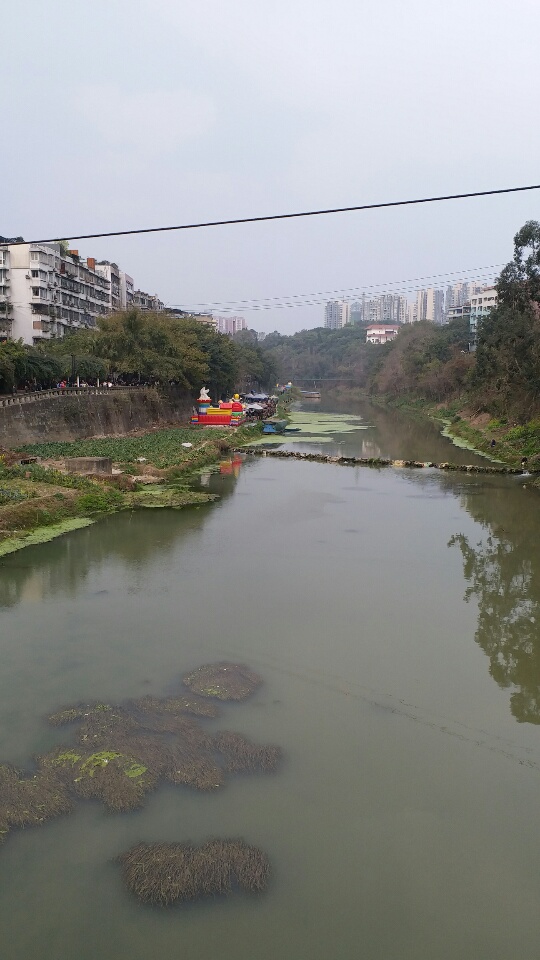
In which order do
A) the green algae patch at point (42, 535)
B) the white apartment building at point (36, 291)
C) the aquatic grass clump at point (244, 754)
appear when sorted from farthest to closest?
the white apartment building at point (36, 291), the green algae patch at point (42, 535), the aquatic grass clump at point (244, 754)

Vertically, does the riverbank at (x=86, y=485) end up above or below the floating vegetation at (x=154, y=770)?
above

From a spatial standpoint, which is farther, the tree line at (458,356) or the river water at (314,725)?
the tree line at (458,356)

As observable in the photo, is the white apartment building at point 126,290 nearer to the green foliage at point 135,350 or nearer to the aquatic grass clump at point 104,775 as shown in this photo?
the green foliage at point 135,350

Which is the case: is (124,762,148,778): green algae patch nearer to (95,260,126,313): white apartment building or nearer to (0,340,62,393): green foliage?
(0,340,62,393): green foliage

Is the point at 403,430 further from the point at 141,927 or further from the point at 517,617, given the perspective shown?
the point at 141,927

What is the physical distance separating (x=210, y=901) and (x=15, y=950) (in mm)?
1262

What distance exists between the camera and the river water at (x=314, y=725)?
466cm

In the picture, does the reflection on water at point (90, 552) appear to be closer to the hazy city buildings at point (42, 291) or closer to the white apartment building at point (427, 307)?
the hazy city buildings at point (42, 291)

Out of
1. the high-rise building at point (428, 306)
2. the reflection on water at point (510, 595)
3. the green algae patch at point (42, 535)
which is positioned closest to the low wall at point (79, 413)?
the green algae patch at point (42, 535)

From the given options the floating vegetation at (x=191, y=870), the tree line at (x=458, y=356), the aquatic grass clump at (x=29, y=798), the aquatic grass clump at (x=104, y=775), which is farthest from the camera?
the tree line at (x=458, y=356)

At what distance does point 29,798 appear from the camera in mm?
5719

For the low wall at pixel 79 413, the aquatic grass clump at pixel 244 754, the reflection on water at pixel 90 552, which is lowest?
the aquatic grass clump at pixel 244 754

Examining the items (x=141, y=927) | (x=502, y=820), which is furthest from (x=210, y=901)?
(x=502, y=820)

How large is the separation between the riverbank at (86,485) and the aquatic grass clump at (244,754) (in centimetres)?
752
